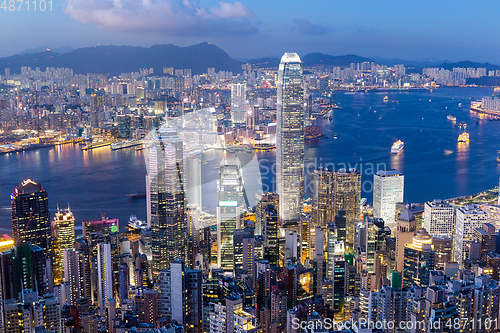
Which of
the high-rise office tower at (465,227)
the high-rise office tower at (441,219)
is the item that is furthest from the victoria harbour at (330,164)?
the high-rise office tower at (465,227)

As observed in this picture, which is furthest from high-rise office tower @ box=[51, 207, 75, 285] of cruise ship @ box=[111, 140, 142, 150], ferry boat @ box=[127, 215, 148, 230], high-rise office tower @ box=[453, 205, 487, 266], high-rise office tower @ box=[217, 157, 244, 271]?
cruise ship @ box=[111, 140, 142, 150]

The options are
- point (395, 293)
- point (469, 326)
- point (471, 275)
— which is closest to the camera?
point (469, 326)

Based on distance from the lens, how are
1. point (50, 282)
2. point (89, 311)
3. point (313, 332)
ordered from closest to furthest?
point (313, 332) < point (89, 311) < point (50, 282)

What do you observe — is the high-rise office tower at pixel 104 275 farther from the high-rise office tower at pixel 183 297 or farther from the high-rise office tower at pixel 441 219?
the high-rise office tower at pixel 441 219

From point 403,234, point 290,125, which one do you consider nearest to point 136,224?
point 403,234

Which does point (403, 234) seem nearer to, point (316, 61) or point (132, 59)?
point (316, 61)

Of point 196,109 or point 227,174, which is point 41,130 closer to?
point 196,109

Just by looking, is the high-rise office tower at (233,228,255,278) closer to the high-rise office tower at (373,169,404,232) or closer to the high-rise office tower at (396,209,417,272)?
the high-rise office tower at (396,209,417,272)

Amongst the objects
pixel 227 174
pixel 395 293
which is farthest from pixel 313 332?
pixel 227 174
